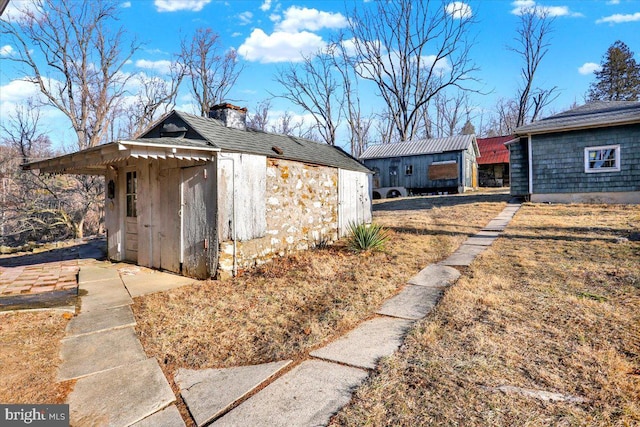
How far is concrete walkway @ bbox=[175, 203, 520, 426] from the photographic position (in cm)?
209

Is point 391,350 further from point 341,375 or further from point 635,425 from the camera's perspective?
point 635,425

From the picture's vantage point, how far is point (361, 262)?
631 cm

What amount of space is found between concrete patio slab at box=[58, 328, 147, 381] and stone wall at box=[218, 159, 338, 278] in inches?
85.4

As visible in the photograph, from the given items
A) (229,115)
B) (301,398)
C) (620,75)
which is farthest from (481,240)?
(620,75)

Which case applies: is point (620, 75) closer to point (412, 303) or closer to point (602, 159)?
point (602, 159)

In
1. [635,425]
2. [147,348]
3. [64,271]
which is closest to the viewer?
[635,425]

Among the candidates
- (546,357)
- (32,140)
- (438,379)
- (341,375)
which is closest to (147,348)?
(341,375)

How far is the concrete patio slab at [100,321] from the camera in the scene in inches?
138

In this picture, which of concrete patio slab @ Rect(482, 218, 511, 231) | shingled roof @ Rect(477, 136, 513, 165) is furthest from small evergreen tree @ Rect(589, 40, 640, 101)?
concrete patio slab @ Rect(482, 218, 511, 231)

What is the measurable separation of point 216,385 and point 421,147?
22882 mm

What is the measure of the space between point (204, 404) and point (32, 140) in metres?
18.9

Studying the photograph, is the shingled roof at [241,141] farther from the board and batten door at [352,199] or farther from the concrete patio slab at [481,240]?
the concrete patio slab at [481,240]

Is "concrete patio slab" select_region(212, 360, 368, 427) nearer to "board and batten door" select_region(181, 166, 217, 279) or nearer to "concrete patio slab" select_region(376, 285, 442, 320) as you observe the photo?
"concrete patio slab" select_region(376, 285, 442, 320)

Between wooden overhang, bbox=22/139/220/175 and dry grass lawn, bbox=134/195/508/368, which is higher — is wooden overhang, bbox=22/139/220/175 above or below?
above
